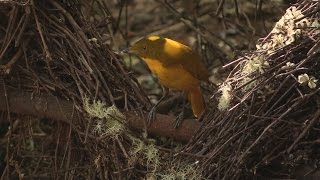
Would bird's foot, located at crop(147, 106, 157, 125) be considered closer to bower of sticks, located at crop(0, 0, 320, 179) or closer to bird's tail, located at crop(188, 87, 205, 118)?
bower of sticks, located at crop(0, 0, 320, 179)

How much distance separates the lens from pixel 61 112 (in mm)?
2631

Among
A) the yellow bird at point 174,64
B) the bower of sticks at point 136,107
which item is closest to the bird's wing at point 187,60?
the yellow bird at point 174,64

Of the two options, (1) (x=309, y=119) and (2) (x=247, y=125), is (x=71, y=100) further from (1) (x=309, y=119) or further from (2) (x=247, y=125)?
(1) (x=309, y=119)

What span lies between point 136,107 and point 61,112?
29 centimetres

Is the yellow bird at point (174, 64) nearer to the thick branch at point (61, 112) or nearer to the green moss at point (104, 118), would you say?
the thick branch at point (61, 112)

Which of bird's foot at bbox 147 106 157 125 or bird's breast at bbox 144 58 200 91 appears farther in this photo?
bird's breast at bbox 144 58 200 91

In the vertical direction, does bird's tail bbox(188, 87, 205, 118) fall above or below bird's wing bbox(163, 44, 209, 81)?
below

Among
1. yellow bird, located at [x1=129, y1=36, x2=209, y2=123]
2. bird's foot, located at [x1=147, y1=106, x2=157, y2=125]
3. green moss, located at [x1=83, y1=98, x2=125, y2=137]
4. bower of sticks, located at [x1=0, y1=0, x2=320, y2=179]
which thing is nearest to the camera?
bower of sticks, located at [x1=0, y1=0, x2=320, y2=179]

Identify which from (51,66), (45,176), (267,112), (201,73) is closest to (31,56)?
(51,66)

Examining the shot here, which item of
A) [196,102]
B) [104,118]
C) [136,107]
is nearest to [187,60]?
[196,102]

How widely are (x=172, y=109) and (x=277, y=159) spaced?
130 centimetres

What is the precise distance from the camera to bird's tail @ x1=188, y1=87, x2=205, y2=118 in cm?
304

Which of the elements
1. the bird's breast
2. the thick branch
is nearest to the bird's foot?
the thick branch

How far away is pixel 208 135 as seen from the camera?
2389 mm
